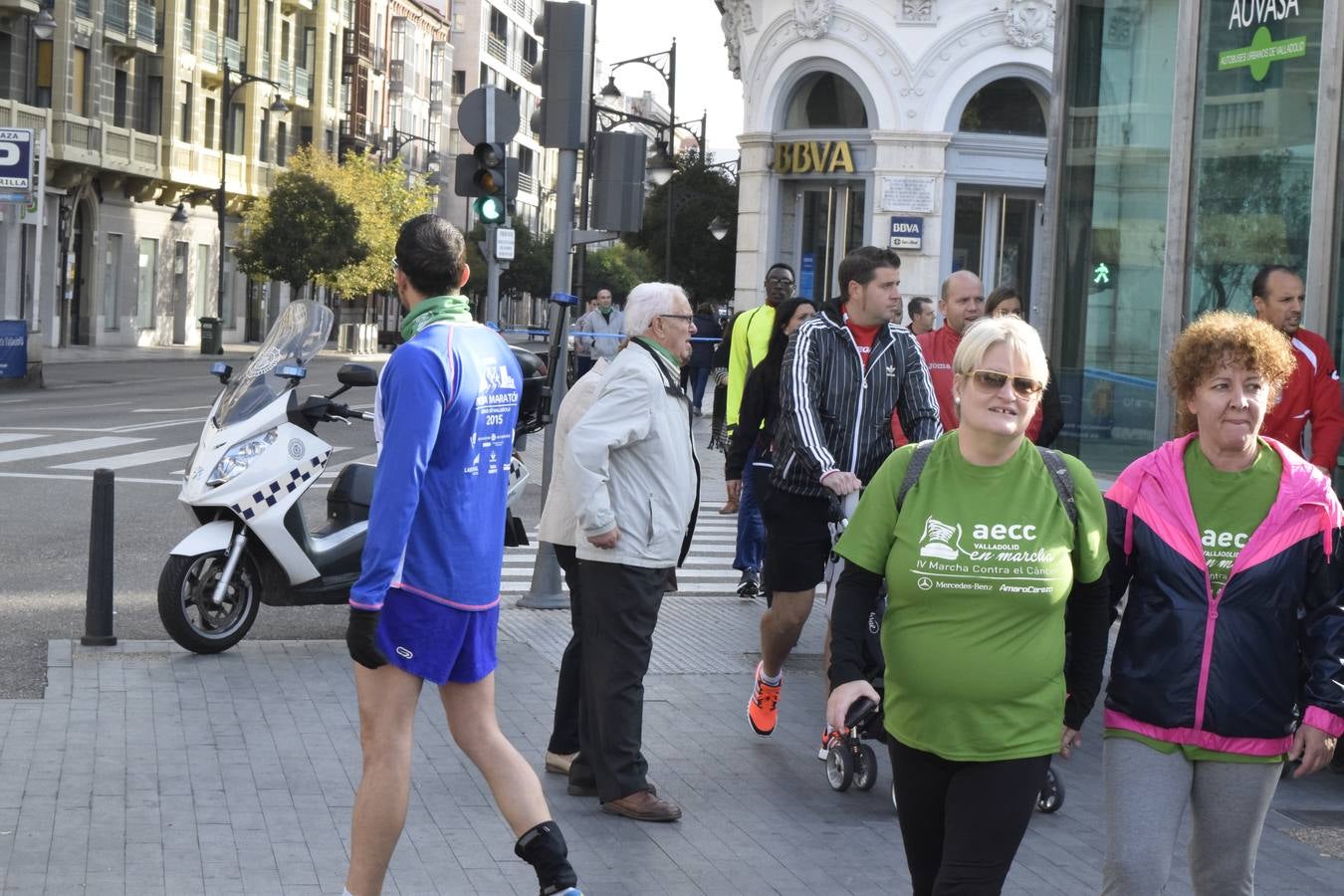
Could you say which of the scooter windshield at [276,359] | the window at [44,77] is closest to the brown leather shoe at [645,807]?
the scooter windshield at [276,359]

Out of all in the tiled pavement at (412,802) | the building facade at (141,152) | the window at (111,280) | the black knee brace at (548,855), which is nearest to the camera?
the black knee brace at (548,855)

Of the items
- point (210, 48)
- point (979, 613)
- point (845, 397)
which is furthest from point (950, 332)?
point (210, 48)

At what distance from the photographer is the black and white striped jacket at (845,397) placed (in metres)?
7.04

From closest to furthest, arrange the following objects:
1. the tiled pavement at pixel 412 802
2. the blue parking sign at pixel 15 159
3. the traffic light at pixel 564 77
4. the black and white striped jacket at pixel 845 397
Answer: the tiled pavement at pixel 412 802
the black and white striped jacket at pixel 845 397
the traffic light at pixel 564 77
the blue parking sign at pixel 15 159

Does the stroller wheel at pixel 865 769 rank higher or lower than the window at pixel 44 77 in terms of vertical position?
lower

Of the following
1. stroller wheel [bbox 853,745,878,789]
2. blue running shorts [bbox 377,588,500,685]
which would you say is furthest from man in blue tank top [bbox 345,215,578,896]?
stroller wheel [bbox 853,745,878,789]

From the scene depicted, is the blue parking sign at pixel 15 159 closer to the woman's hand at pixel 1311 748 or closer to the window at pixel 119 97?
the window at pixel 119 97

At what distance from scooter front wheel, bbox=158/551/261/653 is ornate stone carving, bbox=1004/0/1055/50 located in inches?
970

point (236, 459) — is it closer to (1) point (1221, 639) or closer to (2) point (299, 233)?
(1) point (1221, 639)

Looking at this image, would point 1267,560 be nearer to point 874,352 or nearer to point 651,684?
point 874,352

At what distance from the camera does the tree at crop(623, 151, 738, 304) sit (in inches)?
1826

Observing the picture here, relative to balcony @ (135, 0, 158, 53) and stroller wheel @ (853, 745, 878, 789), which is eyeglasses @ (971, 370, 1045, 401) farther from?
balcony @ (135, 0, 158, 53)

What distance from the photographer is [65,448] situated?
62.4ft

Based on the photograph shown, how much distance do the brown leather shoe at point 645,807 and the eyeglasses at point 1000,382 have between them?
2697mm
